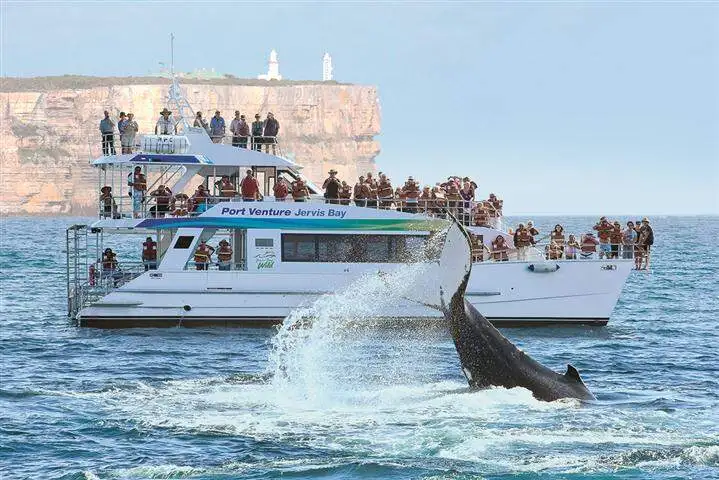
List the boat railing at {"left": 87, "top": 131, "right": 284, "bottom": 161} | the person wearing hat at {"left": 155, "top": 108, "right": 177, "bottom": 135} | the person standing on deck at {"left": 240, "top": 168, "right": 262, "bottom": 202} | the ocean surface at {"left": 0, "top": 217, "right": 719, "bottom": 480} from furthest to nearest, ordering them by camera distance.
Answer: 1. the person wearing hat at {"left": 155, "top": 108, "right": 177, "bottom": 135}
2. the boat railing at {"left": 87, "top": 131, "right": 284, "bottom": 161}
3. the person standing on deck at {"left": 240, "top": 168, "right": 262, "bottom": 202}
4. the ocean surface at {"left": 0, "top": 217, "right": 719, "bottom": 480}

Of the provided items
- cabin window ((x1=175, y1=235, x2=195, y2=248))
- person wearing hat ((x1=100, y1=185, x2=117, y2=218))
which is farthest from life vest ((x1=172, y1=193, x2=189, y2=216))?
person wearing hat ((x1=100, y1=185, x2=117, y2=218))

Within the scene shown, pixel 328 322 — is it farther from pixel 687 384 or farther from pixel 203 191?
pixel 687 384

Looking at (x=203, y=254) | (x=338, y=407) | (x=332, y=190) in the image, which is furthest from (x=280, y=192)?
(x=338, y=407)

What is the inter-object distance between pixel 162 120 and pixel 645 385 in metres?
16.0

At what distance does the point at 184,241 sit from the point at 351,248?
164 inches

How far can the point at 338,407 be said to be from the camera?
21.9 metres

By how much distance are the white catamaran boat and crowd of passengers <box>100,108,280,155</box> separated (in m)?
1.04

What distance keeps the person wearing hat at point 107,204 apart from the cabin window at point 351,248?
175 inches

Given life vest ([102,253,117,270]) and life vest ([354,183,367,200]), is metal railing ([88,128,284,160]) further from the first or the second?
life vest ([102,253,117,270])

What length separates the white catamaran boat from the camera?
3388 centimetres

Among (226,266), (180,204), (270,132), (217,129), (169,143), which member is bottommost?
(226,266)

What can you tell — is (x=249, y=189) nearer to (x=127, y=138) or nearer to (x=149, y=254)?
(x=149, y=254)

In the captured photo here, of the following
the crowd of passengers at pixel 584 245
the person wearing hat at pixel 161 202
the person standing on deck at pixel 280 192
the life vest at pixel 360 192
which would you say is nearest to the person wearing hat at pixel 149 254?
the person wearing hat at pixel 161 202

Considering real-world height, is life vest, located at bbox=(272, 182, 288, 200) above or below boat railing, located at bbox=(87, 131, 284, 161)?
below
